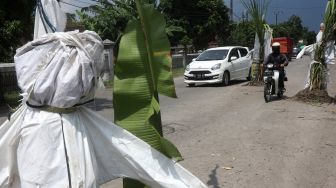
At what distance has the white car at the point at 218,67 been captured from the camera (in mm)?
18953

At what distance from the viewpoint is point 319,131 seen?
8.93 m

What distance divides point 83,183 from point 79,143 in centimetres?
25

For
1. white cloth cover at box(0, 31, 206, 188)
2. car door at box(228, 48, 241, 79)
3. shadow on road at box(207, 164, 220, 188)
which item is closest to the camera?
white cloth cover at box(0, 31, 206, 188)

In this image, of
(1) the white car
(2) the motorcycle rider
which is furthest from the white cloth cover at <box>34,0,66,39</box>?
(1) the white car

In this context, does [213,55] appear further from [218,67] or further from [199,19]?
[199,19]

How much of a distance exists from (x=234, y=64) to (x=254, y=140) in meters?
12.2

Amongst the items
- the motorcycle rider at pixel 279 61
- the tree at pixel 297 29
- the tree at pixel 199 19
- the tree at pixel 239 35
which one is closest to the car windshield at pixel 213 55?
the motorcycle rider at pixel 279 61

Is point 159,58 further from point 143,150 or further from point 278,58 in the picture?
point 278,58

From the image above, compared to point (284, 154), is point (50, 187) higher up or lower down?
higher up

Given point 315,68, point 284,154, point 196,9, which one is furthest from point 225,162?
point 196,9

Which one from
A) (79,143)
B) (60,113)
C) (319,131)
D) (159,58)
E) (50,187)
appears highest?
(159,58)

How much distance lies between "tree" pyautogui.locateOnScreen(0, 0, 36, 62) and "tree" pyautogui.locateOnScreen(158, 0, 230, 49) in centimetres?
2563

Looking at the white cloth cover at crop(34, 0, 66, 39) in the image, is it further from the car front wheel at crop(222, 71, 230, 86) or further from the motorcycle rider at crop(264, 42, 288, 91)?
the car front wheel at crop(222, 71, 230, 86)

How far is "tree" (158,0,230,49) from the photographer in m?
41.2
